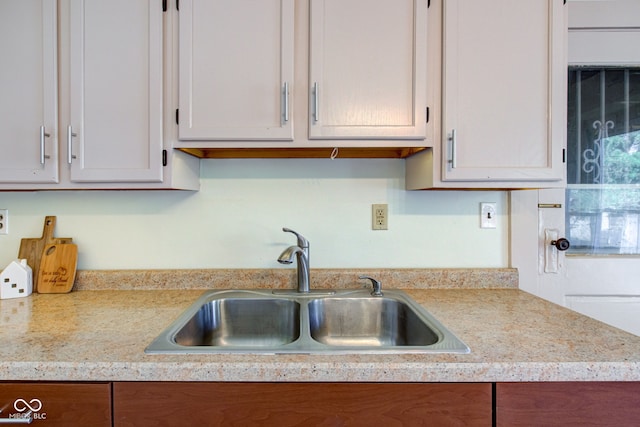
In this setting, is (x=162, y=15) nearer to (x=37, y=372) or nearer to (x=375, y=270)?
(x=37, y=372)

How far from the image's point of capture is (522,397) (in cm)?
78

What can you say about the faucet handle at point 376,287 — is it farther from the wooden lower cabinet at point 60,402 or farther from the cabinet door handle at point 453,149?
the wooden lower cabinet at point 60,402

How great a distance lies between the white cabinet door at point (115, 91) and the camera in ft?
3.76

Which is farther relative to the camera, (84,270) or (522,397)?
(84,270)

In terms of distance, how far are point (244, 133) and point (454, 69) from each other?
0.76 meters

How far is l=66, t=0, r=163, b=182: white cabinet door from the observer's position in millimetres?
1147

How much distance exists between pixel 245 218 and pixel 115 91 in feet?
2.16

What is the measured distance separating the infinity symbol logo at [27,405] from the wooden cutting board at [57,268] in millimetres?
670

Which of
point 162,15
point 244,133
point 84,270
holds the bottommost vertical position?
point 84,270

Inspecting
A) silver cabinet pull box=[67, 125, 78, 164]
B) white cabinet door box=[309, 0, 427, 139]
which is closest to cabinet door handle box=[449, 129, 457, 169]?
white cabinet door box=[309, 0, 427, 139]

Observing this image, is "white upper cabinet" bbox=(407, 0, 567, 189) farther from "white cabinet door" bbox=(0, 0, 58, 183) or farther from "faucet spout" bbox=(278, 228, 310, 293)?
"white cabinet door" bbox=(0, 0, 58, 183)

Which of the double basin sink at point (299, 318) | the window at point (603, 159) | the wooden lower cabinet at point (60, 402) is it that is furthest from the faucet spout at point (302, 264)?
the window at point (603, 159)

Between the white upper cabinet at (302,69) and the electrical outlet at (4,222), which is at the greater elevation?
the white upper cabinet at (302,69)

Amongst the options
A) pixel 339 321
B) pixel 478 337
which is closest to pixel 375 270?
pixel 339 321
